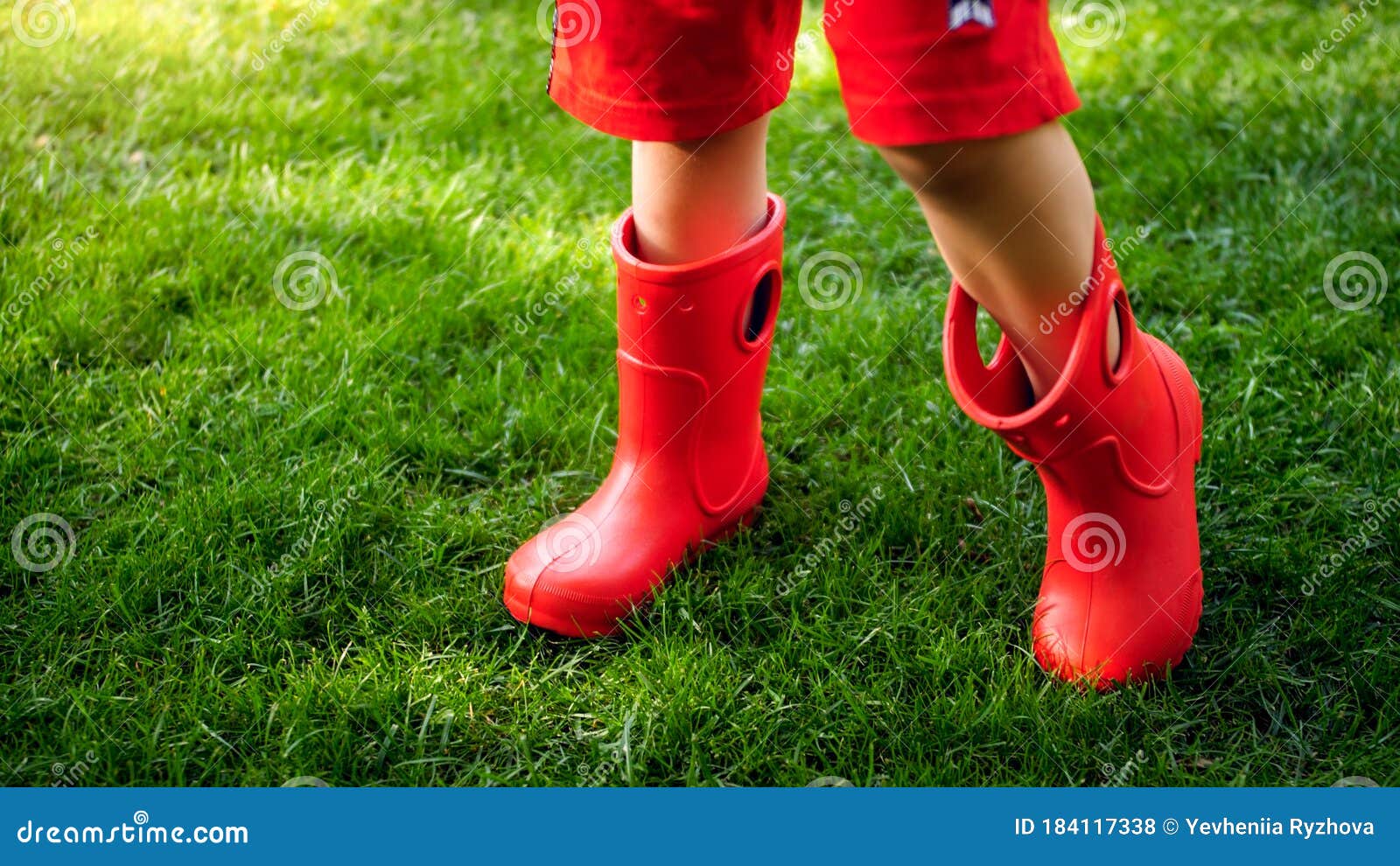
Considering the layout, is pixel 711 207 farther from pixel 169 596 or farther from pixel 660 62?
pixel 169 596

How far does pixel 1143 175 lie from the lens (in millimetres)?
2627

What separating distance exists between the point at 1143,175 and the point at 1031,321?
1.48 metres
